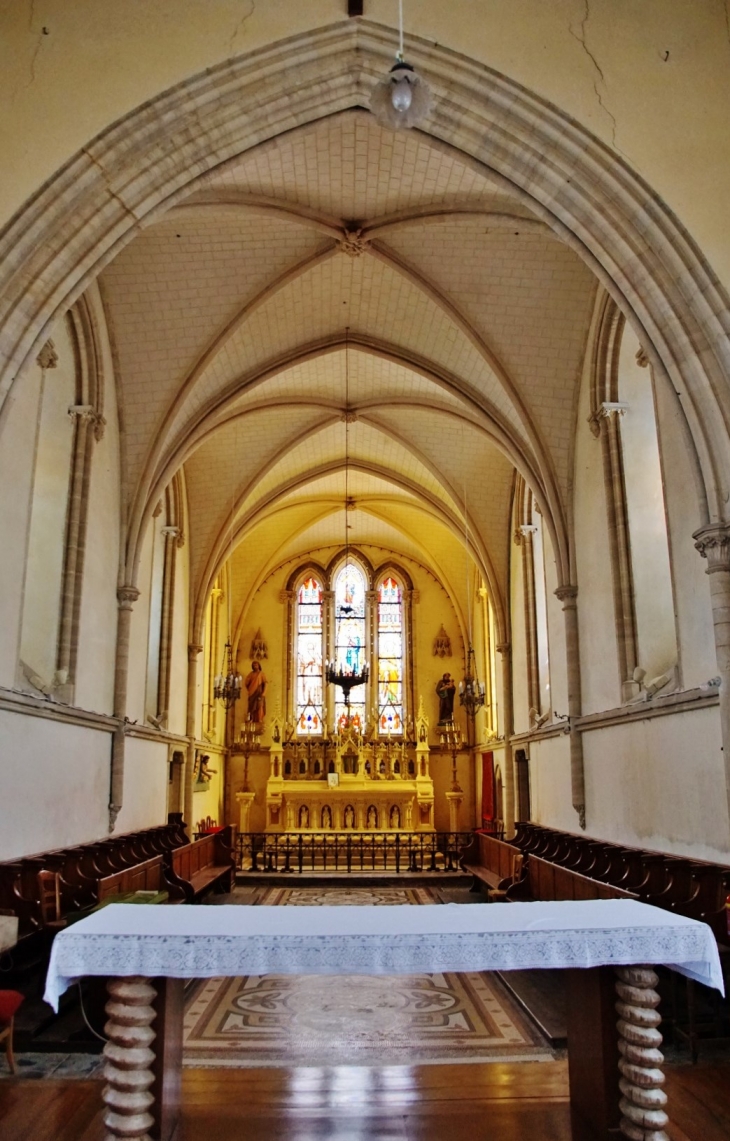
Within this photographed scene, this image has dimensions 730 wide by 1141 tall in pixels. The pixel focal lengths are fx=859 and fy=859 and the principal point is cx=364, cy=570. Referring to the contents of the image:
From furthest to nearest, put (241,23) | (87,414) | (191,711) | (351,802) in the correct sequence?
(351,802)
(191,711)
(87,414)
(241,23)

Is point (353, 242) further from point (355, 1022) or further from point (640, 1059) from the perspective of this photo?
point (640, 1059)

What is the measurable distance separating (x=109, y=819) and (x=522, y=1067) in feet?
29.0

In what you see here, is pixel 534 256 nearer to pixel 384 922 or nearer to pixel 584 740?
pixel 584 740

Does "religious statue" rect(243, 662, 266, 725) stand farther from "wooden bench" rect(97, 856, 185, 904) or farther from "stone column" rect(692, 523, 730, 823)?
"stone column" rect(692, 523, 730, 823)

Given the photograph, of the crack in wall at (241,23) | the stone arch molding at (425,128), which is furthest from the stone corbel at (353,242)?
the crack in wall at (241,23)

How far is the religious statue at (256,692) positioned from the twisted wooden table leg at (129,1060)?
1983 cm

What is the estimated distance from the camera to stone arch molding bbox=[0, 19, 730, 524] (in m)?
7.59

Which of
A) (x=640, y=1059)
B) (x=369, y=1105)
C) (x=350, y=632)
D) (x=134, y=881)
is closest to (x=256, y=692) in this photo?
(x=350, y=632)

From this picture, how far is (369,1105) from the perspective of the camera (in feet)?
15.5

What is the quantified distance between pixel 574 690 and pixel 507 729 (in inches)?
206

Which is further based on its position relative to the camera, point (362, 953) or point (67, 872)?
point (67, 872)

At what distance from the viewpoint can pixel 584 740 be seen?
12.9 m

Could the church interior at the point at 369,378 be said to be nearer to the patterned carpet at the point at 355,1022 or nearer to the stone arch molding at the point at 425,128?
the stone arch molding at the point at 425,128

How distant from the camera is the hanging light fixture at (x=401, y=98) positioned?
205 inches
